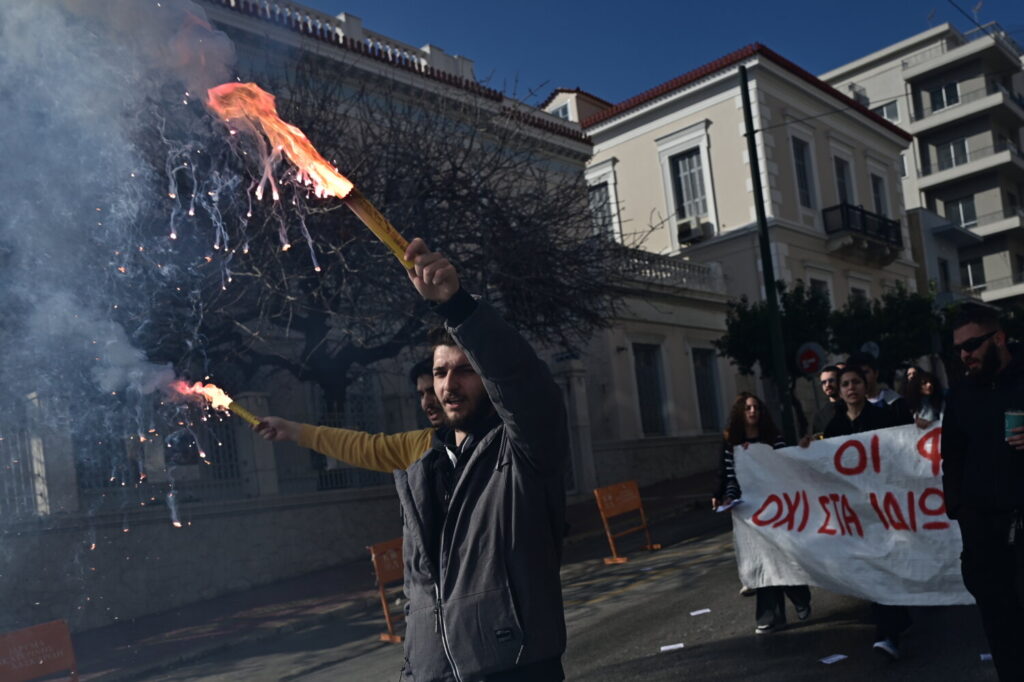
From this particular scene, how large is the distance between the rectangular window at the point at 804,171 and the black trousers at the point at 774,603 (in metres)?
24.4

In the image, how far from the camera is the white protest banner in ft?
21.8

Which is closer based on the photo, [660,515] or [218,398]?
[218,398]

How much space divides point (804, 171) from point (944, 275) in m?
13.5

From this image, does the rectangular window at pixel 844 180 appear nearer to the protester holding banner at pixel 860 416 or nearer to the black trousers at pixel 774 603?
the protester holding banner at pixel 860 416

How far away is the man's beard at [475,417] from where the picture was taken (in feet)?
9.50

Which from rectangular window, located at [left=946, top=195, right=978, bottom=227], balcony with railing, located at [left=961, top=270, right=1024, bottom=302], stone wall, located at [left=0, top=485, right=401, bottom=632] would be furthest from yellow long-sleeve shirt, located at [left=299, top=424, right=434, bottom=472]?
rectangular window, located at [left=946, top=195, right=978, bottom=227]

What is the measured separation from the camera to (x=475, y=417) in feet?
9.53

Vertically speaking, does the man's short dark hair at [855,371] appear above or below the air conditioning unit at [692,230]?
below

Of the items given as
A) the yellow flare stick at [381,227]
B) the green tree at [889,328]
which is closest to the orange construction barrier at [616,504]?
the yellow flare stick at [381,227]

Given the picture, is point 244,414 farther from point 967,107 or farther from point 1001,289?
point 967,107

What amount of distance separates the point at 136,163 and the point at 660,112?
21765 millimetres

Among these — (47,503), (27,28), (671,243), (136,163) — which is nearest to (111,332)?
(136,163)

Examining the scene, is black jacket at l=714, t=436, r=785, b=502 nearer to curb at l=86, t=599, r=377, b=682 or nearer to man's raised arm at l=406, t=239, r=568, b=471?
curb at l=86, t=599, r=377, b=682

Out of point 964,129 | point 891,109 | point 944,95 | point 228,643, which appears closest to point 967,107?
point 964,129
